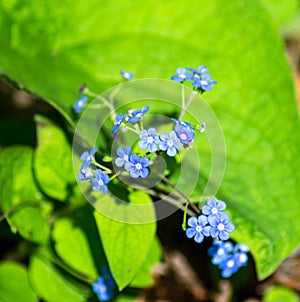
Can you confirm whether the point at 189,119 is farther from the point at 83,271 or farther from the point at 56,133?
the point at 83,271

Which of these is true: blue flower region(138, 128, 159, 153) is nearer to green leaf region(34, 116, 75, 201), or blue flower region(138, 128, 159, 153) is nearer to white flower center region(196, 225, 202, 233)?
white flower center region(196, 225, 202, 233)

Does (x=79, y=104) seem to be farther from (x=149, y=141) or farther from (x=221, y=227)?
(x=221, y=227)

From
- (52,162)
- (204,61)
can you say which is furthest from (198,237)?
(204,61)

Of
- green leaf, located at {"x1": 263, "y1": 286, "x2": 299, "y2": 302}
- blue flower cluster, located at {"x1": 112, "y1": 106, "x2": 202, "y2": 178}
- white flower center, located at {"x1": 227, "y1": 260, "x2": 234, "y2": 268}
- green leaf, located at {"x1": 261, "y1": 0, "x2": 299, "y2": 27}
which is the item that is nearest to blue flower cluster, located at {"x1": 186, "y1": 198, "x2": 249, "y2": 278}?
blue flower cluster, located at {"x1": 112, "y1": 106, "x2": 202, "y2": 178}

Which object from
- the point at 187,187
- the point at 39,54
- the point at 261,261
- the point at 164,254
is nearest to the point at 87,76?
the point at 39,54

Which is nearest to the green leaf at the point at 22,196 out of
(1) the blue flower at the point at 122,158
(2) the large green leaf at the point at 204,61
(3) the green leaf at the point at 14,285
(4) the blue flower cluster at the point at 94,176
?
(3) the green leaf at the point at 14,285

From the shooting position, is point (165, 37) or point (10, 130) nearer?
point (165, 37)
